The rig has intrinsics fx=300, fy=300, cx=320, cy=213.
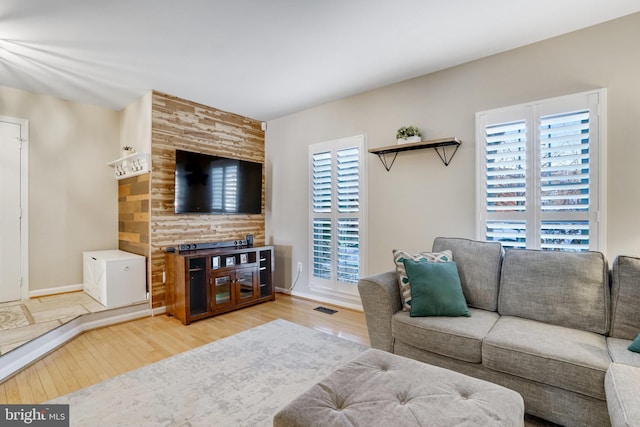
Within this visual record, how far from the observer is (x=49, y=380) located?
6.94 feet

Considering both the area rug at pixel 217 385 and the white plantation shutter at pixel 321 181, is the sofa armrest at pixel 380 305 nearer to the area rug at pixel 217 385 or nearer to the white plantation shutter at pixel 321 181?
the area rug at pixel 217 385

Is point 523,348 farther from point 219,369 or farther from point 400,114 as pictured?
point 400,114

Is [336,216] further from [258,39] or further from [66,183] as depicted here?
[66,183]

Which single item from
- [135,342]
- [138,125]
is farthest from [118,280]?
[138,125]

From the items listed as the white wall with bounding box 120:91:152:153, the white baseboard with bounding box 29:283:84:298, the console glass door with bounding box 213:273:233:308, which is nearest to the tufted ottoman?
the console glass door with bounding box 213:273:233:308

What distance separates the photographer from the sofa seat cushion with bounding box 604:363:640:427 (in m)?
1.09

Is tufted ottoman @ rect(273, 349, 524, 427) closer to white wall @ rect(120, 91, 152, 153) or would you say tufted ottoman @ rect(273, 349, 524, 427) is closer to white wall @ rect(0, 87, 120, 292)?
white wall @ rect(120, 91, 152, 153)

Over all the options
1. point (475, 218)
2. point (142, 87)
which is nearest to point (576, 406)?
point (475, 218)

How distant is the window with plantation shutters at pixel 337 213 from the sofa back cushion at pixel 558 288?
1.62m

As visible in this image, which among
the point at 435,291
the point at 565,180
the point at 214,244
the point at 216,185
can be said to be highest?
the point at 216,185

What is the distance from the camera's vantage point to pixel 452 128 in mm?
2904

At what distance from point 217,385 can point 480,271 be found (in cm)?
208

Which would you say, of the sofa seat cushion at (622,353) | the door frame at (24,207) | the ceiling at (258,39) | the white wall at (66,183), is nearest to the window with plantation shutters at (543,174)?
the ceiling at (258,39)

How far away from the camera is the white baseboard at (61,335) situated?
86.7 inches
